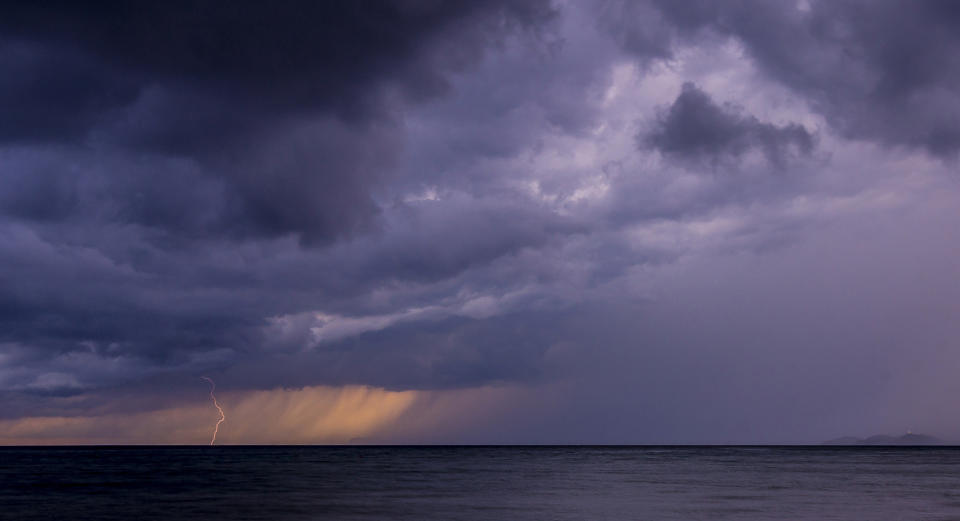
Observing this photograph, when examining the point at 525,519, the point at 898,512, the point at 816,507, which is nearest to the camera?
the point at 525,519

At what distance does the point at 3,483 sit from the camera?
74.8 m

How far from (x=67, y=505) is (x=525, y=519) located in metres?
34.3

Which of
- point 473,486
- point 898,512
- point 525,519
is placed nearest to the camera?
point 525,519

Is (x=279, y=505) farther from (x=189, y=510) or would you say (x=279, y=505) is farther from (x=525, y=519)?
(x=525, y=519)

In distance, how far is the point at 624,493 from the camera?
57375 millimetres

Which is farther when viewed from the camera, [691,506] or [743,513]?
[691,506]

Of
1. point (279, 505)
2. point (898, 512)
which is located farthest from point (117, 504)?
point (898, 512)

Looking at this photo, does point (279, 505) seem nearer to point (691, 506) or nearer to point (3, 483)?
point (691, 506)

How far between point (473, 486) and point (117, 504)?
32.5 metres

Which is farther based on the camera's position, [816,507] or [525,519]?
[816,507]

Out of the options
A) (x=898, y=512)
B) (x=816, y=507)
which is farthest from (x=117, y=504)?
(x=898, y=512)

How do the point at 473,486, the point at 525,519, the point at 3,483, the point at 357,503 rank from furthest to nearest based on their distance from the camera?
1. the point at 3,483
2. the point at 473,486
3. the point at 357,503
4. the point at 525,519

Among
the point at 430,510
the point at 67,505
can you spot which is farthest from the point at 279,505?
the point at 67,505

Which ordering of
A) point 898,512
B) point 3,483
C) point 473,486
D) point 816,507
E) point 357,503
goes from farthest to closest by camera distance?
point 3,483, point 473,486, point 357,503, point 816,507, point 898,512
